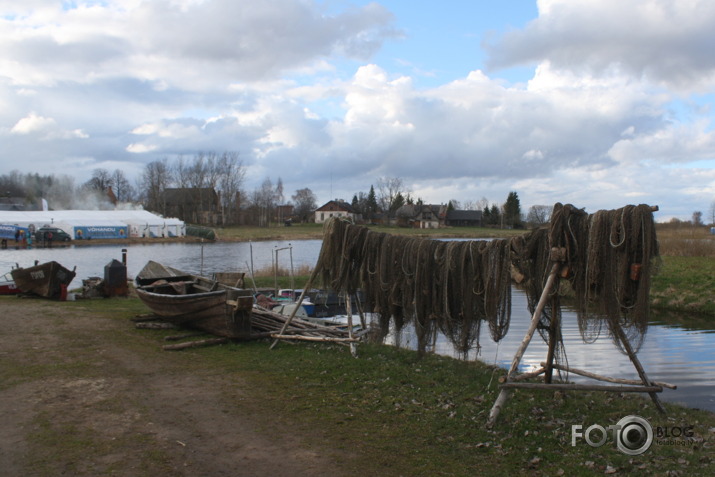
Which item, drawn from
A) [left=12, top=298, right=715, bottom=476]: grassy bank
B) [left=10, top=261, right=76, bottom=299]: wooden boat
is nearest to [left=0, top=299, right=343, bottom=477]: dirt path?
[left=12, top=298, right=715, bottom=476]: grassy bank

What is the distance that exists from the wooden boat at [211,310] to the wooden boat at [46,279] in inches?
225

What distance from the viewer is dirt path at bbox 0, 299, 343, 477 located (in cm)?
592

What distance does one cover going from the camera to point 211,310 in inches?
495

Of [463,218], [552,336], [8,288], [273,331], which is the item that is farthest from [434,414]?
[463,218]

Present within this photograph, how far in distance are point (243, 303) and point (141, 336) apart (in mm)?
3021

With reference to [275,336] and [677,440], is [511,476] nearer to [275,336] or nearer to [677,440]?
[677,440]

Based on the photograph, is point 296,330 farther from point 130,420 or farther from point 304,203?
point 304,203

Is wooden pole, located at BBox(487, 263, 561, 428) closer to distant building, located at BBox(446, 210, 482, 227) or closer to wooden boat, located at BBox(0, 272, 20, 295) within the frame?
wooden boat, located at BBox(0, 272, 20, 295)

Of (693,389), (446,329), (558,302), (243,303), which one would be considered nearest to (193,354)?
(243,303)

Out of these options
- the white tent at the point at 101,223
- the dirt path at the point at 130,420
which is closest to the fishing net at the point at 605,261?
the dirt path at the point at 130,420

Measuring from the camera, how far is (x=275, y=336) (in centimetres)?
1209

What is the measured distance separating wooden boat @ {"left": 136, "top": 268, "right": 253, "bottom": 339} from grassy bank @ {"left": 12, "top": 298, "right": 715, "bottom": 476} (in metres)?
0.54

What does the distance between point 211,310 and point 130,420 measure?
5341 millimetres

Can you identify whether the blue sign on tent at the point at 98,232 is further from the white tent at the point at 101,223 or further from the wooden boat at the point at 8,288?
the wooden boat at the point at 8,288
